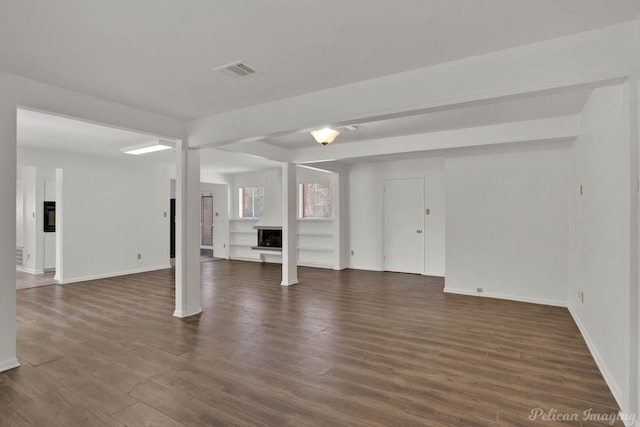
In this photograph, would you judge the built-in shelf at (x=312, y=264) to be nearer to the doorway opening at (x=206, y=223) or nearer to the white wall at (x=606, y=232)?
the doorway opening at (x=206, y=223)

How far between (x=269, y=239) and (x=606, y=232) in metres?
7.50

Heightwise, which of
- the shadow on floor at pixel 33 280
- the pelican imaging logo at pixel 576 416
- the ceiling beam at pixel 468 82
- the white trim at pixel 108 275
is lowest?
the pelican imaging logo at pixel 576 416

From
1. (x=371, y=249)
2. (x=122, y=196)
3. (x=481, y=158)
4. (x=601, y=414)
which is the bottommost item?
(x=601, y=414)

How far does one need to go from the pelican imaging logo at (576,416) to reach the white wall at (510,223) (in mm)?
3138

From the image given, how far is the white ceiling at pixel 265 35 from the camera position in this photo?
2.01 meters

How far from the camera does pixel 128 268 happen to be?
773 cm

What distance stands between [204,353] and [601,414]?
307 cm

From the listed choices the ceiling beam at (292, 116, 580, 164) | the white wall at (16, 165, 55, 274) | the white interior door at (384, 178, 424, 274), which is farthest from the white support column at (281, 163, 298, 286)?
the white wall at (16, 165, 55, 274)

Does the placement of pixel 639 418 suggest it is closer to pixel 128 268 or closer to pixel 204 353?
pixel 204 353

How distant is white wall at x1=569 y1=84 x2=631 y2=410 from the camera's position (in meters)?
2.40

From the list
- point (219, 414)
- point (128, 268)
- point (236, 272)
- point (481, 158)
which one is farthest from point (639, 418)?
point (128, 268)

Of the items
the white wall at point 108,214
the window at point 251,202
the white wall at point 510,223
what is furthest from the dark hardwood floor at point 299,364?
the window at point 251,202

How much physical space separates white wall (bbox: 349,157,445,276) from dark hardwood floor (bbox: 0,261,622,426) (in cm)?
200

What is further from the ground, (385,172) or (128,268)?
(385,172)
